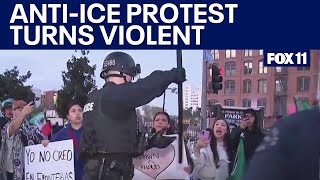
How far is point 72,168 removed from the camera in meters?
5.49

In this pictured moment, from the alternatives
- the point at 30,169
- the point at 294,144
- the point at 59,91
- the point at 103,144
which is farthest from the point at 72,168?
the point at 294,144

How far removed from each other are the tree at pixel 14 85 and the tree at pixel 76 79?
1.61 ft

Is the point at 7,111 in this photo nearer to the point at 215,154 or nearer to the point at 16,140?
the point at 16,140

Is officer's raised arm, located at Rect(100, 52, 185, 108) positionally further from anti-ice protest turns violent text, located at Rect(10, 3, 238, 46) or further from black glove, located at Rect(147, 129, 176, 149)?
anti-ice protest turns violent text, located at Rect(10, 3, 238, 46)

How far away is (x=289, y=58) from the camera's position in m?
7.96

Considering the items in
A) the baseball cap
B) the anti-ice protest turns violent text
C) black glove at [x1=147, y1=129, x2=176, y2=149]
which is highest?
the anti-ice protest turns violent text

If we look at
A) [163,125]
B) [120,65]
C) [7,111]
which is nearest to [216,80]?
[163,125]

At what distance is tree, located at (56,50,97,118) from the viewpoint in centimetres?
678

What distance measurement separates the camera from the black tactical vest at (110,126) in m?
4.25

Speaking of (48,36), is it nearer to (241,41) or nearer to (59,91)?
(59,91)

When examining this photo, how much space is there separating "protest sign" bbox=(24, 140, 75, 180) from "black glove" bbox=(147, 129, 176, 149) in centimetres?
78

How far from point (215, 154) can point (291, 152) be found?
498 cm

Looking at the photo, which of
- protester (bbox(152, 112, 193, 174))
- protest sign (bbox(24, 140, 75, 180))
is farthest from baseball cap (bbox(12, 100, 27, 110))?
protester (bbox(152, 112, 193, 174))

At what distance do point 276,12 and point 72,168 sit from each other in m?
3.84
